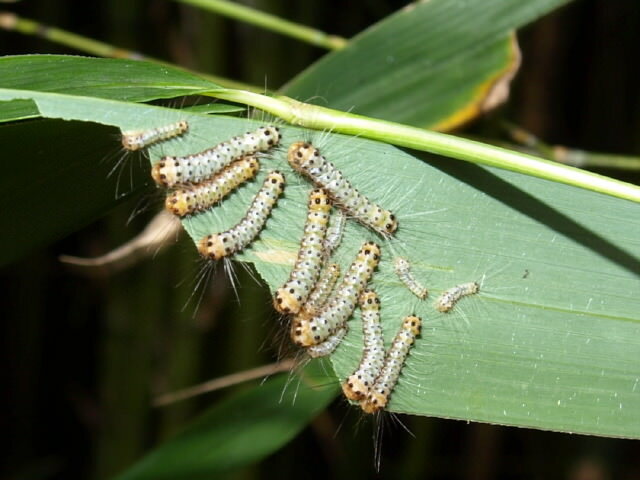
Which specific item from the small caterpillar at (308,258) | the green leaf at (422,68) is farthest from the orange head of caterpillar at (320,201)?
the green leaf at (422,68)

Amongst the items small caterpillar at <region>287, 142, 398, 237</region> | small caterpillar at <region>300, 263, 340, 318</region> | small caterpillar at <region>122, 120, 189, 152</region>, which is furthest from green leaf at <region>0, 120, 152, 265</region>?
small caterpillar at <region>300, 263, 340, 318</region>

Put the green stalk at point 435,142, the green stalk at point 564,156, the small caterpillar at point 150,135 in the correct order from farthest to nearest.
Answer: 1. the green stalk at point 564,156
2. the small caterpillar at point 150,135
3. the green stalk at point 435,142

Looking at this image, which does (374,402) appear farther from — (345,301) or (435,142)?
(435,142)

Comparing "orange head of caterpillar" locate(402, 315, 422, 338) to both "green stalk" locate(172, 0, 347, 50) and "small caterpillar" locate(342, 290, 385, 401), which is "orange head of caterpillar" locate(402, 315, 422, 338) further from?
"green stalk" locate(172, 0, 347, 50)

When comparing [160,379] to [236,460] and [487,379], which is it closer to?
[236,460]

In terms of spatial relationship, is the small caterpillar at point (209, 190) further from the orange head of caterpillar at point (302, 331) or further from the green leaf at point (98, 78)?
the orange head of caterpillar at point (302, 331)

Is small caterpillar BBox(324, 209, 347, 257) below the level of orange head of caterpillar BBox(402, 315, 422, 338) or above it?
above

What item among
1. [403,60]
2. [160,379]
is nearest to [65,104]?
[403,60]

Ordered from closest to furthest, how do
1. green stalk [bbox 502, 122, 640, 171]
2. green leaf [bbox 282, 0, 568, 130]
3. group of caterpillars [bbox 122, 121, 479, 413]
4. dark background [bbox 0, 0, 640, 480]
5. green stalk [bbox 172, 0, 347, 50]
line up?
1. group of caterpillars [bbox 122, 121, 479, 413]
2. green leaf [bbox 282, 0, 568, 130]
3. green stalk [bbox 172, 0, 347, 50]
4. green stalk [bbox 502, 122, 640, 171]
5. dark background [bbox 0, 0, 640, 480]
